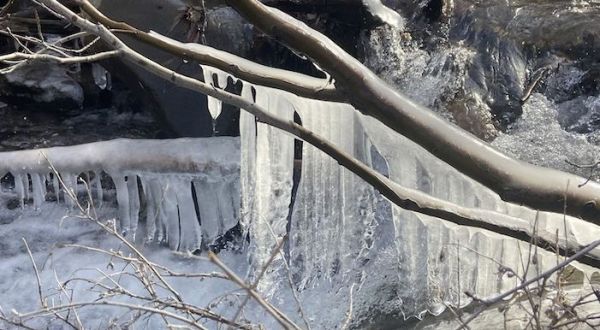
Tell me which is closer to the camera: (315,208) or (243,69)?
(243,69)

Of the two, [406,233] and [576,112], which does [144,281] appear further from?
[576,112]

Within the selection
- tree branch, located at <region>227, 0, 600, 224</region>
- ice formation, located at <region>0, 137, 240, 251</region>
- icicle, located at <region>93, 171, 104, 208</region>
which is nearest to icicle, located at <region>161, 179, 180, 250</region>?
ice formation, located at <region>0, 137, 240, 251</region>

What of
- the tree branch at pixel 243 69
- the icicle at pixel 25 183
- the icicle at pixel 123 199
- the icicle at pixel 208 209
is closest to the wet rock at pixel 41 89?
the icicle at pixel 25 183

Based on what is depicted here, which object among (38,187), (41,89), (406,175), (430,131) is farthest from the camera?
(41,89)

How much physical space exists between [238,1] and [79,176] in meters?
2.71

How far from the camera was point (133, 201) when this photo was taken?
175 inches

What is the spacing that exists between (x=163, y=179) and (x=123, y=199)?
27 centimetres

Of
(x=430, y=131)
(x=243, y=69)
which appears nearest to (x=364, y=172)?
(x=430, y=131)

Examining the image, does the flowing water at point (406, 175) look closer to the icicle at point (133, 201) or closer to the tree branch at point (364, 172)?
the icicle at point (133, 201)

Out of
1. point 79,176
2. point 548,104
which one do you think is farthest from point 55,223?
point 548,104

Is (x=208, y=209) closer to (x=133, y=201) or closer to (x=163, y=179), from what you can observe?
(x=163, y=179)

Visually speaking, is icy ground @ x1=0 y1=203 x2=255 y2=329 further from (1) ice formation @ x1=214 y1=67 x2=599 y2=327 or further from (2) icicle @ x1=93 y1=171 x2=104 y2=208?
(1) ice formation @ x1=214 y1=67 x2=599 y2=327

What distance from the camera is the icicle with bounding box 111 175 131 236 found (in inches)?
174

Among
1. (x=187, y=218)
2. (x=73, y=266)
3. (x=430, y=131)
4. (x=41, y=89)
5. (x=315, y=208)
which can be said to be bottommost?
(x=73, y=266)
